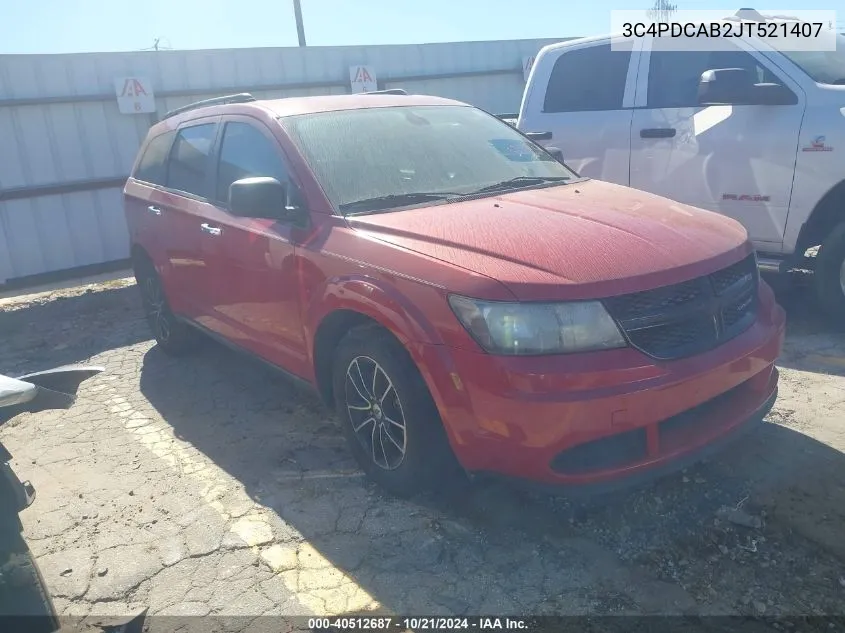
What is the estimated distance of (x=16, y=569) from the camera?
1.99 m

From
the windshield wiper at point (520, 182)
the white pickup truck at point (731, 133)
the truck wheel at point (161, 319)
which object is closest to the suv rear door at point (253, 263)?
the truck wheel at point (161, 319)

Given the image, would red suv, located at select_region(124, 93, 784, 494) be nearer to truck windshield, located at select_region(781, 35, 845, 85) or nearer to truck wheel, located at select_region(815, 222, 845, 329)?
truck wheel, located at select_region(815, 222, 845, 329)

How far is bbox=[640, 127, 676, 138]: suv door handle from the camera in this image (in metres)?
5.49

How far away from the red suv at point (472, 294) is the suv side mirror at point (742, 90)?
140 centimetres

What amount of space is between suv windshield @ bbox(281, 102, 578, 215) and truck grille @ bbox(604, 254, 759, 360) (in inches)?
47.6

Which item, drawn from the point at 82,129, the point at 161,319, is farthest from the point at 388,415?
the point at 82,129

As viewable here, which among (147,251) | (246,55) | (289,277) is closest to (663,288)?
(289,277)

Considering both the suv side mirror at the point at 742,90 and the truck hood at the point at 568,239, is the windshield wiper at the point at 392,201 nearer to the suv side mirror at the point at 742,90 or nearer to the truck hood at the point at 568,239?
the truck hood at the point at 568,239

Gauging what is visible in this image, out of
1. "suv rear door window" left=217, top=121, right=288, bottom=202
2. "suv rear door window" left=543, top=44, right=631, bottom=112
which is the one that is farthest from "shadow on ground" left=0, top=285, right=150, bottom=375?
"suv rear door window" left=543, top=44, right=631, bottom=112

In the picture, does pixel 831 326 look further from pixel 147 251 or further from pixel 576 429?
pixel 147 251

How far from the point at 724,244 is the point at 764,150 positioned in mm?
2264

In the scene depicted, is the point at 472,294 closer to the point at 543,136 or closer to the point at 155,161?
the point at 155,161

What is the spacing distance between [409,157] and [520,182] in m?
0.61

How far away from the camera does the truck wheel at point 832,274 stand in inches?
188
